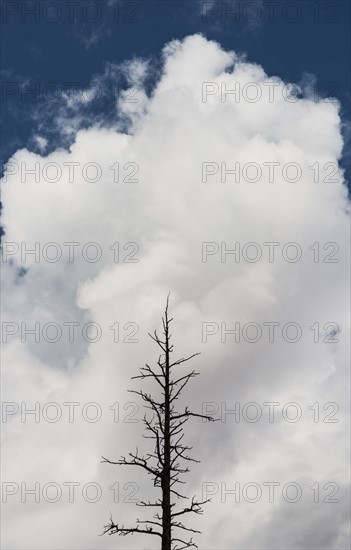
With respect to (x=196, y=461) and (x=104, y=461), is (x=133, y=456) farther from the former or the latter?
(x=196, y=461)

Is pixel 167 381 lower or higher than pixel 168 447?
higher

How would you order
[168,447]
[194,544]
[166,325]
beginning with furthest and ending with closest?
[166,325]
[168,447]
[194,544]

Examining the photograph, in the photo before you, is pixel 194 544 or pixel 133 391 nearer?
pixel 194 544

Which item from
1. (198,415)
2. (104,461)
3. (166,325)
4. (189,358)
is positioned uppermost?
(166,325)

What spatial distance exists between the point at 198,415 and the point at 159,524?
3.20m

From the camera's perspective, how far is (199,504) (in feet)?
52.8

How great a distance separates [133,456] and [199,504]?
2.31m

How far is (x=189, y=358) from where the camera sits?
17219 millimetres

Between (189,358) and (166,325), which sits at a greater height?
(166,325)

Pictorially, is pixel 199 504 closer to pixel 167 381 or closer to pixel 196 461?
pixel 196 461

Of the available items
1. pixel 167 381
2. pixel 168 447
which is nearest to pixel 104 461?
pixel 168 447

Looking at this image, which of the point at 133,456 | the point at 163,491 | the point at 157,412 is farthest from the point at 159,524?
the point at 157,412

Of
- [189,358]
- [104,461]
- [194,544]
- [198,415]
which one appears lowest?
[194,544]

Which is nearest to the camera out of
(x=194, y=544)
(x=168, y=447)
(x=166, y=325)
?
(x=194, y=544)
